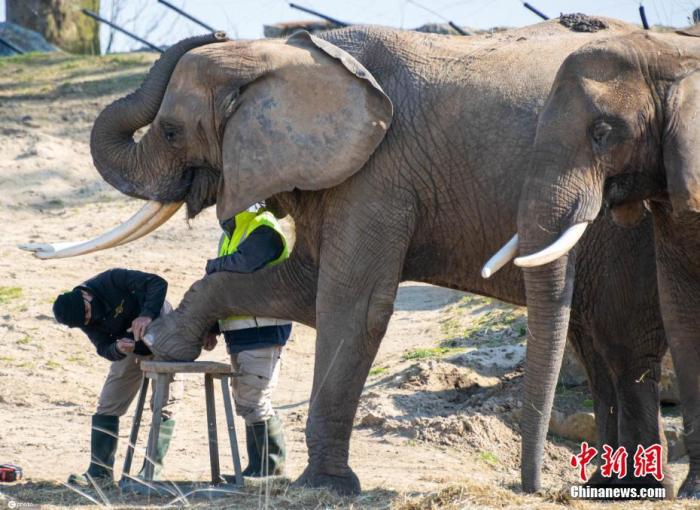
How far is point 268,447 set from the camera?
906 cm

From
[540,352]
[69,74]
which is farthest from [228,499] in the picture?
[69,74]

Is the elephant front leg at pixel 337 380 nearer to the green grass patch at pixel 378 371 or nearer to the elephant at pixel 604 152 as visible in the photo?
the elephant at pixel 604 152

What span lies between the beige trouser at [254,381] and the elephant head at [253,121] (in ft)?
2.78

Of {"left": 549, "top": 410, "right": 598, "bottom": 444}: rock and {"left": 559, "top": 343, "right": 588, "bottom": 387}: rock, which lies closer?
{"left": 549, "top": 410, "right": 598, "bottom": 444}: rock

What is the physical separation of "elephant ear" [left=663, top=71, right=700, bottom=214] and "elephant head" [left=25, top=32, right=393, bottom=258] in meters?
1.70

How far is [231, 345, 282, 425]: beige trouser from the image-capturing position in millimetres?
8961

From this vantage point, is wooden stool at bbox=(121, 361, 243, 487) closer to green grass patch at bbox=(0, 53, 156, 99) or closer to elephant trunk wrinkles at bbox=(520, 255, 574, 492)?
elephant trunk wrinkles at bbox=(520, 255, 574, 492)

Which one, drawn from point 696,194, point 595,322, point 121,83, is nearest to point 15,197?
point 121,83

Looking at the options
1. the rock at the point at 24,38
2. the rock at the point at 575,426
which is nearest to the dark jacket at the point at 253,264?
the rock at the point at 575,426

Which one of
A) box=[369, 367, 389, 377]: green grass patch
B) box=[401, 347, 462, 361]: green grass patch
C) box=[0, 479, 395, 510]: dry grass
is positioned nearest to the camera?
box=[0, 479, 395, 510]: dry grass

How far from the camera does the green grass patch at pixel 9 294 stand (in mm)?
13505

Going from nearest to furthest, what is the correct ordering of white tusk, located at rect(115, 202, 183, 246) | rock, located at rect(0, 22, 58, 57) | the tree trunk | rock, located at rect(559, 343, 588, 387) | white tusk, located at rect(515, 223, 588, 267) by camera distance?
white tusk, located at rect(515, 223, 588, 267), white tusk, located at rect(115, 202, 183, 246), rock, located at rect(559, 343, 588, 387), rock, located at rect(0, 22, 58, 57), the tree trunk

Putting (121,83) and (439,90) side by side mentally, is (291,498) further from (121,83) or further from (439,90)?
(121,83)

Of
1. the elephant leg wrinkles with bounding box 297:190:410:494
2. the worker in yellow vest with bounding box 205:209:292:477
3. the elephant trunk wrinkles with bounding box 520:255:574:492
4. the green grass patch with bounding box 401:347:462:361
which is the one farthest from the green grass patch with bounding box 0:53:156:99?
the elephant trunk wrinkles with bounding box 520:255:574:492
